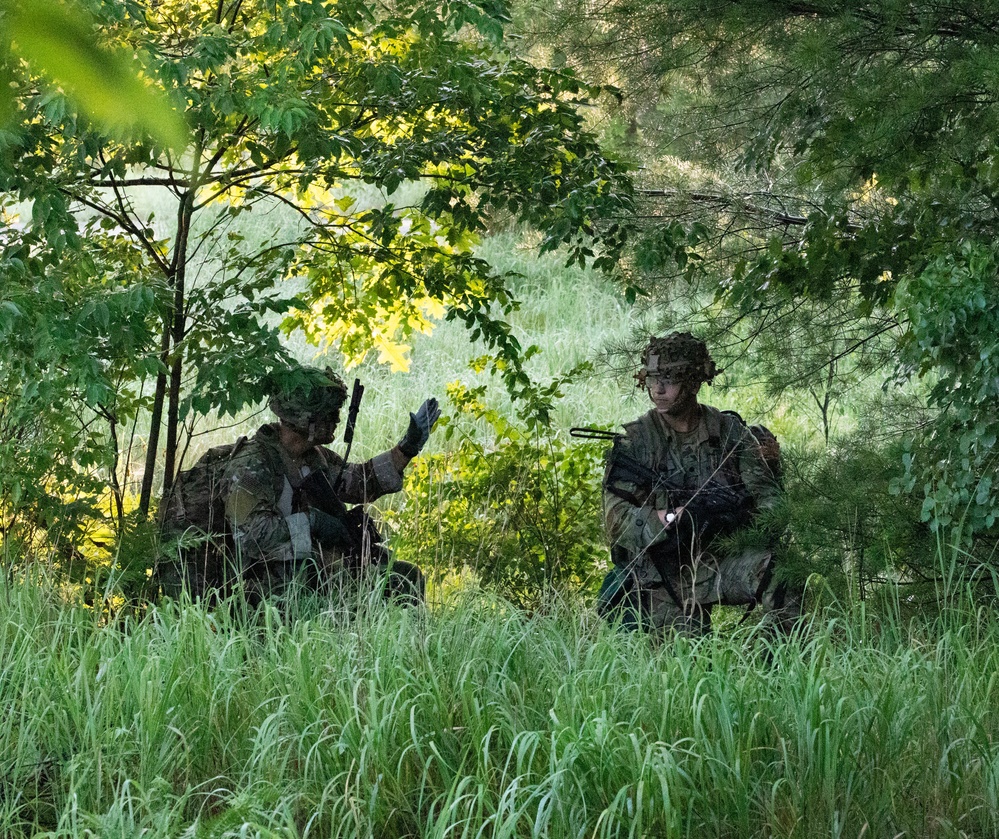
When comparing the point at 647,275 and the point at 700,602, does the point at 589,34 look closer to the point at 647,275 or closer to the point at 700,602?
the point at 647,275

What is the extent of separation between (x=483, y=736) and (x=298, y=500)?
6.93 feet

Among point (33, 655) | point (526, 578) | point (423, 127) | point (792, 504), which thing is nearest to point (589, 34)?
point (423, 127)

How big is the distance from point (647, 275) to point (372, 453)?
376 cm

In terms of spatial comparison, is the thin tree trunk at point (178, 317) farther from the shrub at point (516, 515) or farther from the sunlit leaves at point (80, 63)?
the sunlit leaves at point (80, 63)

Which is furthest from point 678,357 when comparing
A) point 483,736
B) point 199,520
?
point 483,736

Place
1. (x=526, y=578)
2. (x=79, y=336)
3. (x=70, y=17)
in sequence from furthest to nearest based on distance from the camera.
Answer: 1. (x=526, y=578)
2. (x=79, y=336)
3. (x=70, y=17)

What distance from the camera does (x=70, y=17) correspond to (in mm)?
992

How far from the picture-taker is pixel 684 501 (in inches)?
195

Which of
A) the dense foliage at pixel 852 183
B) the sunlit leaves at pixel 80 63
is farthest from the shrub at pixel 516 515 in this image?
the sunlit leaves at pixel 80 63

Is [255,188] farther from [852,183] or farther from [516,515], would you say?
[852,183]

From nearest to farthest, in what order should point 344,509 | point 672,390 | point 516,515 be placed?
point 672,390, point 344,509, point 516,515

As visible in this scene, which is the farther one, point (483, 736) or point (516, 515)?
point (516, 515)

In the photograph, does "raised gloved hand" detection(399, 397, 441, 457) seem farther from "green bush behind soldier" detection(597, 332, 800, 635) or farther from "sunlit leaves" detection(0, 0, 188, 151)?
"sunlit leaves" detection(0, 0, 188, 151)

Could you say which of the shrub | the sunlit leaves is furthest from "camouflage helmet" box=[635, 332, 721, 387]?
the sunlit leaves
